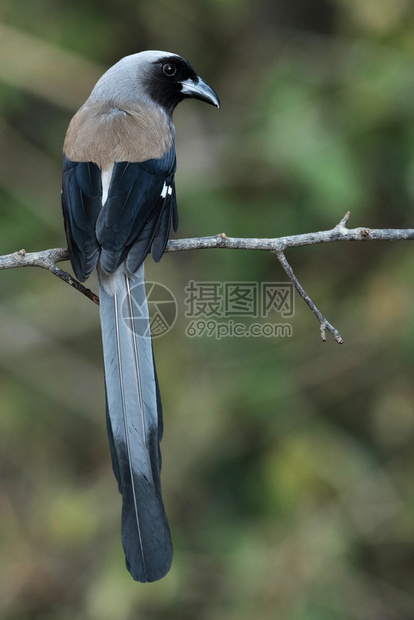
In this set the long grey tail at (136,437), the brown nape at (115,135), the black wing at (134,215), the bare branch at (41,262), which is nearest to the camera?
the long grey tail at (136,437)

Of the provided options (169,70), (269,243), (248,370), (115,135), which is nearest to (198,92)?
(169,70)

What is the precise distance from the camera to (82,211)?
8.87ft

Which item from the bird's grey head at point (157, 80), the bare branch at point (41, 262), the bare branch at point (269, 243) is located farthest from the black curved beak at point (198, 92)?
the bare branch at point (41, 262)

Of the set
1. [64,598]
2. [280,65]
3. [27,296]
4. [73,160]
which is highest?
[280,65]

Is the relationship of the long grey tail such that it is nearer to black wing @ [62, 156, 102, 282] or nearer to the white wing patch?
black wing @ [62, 156, 102, 282]

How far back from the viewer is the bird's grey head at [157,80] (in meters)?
3.28

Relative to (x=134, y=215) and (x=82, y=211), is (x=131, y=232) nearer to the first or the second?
(x=134, y=215)

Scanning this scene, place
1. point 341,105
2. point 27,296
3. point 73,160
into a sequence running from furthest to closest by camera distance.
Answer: point 27,296
point 341,105
point 73,160

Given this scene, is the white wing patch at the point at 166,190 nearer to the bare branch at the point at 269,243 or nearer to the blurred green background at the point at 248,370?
the bare branch at the point at 269,243

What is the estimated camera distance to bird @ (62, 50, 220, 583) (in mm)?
2293

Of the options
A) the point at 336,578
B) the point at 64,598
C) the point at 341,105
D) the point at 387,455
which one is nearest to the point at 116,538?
the point at 64,598

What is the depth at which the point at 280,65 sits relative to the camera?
13.8 feet

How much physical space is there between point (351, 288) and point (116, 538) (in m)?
1.75

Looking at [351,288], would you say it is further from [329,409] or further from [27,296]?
[27,296]
